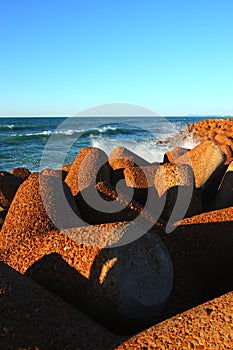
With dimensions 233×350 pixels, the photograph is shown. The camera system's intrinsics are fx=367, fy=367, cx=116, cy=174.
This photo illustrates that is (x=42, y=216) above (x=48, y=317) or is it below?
above

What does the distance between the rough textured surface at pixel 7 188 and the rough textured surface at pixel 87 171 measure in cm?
72

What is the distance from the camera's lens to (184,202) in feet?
10.1

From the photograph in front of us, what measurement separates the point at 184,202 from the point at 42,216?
1.21 m

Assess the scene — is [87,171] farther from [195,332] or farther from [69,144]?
[69,144]

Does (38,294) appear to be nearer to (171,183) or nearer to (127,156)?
(171,183)

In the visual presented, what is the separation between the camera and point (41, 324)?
153 cm

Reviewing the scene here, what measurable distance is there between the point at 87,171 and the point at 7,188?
1007 millimetres

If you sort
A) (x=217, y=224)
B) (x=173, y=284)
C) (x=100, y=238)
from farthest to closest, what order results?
1. (x=217, y=224)
2. (x=173, y=284)
3. (x=100, y=238)

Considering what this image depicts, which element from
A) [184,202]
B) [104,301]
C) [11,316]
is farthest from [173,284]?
[184,202]

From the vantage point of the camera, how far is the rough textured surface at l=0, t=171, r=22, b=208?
146 inches

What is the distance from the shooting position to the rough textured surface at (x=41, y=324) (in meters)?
1.46

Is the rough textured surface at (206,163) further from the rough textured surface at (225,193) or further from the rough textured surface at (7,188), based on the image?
the rough textured surface at (7,188)

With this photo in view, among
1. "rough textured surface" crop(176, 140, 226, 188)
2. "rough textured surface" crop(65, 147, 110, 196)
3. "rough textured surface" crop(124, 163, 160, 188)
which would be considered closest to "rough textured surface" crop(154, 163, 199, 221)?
"rough textured surface" crop(124, 163, 160, 188)

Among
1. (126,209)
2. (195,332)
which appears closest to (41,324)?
(195,332)
